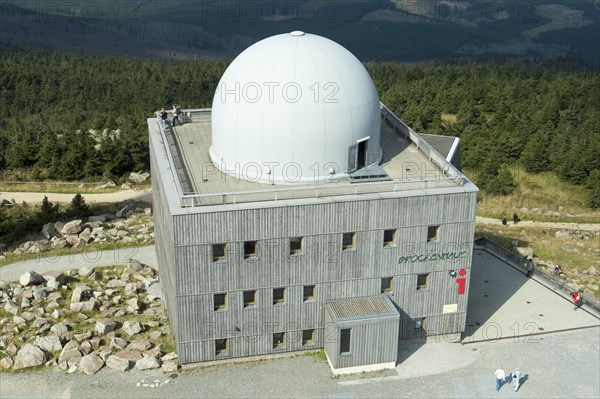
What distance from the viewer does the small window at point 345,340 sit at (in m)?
27.3

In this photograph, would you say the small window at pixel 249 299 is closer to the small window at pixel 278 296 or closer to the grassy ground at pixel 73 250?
the small window at pixel 278 296

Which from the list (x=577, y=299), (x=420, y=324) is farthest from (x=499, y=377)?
(x=577, y=299)

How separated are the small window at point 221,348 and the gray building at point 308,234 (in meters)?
0.05

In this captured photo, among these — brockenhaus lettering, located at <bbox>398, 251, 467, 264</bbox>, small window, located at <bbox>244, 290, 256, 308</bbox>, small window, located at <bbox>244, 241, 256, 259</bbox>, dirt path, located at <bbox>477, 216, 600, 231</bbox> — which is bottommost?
dirt path, located at <bbox>477, 216, 600, 231</bbox>

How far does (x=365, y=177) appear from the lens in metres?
29.1

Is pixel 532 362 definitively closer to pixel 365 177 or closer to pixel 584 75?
pixel 365 177

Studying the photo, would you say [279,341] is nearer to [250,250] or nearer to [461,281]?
[250,250]

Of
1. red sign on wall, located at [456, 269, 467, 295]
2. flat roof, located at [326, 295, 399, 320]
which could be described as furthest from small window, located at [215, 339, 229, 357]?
red sign on wall, located at [456, 269, 467, 295]

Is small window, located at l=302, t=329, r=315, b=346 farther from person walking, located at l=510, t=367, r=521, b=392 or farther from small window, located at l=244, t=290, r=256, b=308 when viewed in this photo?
person walking, located at l=510, t=367, r=521, b=392

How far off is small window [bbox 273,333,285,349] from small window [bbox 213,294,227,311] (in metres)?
2.67

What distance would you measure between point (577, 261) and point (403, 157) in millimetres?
16979

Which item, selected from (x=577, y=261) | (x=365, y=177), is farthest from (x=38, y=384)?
(x=577, y=261)

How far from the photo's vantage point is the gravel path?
37.6 meters

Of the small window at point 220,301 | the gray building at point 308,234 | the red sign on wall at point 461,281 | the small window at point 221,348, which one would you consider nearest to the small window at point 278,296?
the gray building at point 308,234
